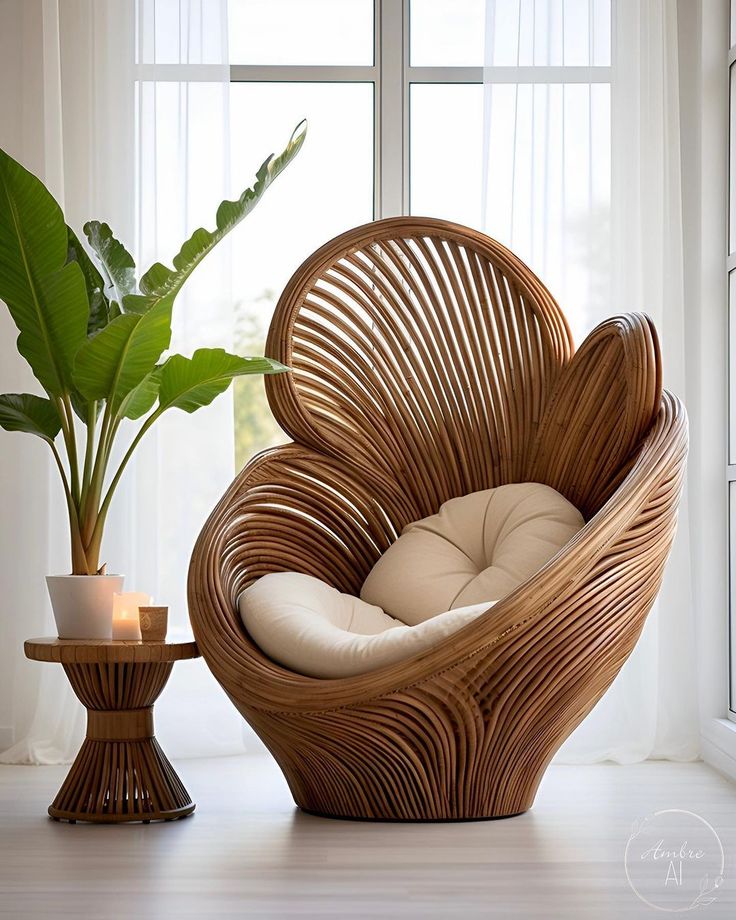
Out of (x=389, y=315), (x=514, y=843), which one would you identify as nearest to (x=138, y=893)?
(x=514, y=843)

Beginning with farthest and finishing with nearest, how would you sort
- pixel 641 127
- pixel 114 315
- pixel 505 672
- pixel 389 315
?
pixel 641 127
pixel 389 315
pixel 114 315
pixel 505 672

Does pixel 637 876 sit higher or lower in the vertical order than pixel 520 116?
lower

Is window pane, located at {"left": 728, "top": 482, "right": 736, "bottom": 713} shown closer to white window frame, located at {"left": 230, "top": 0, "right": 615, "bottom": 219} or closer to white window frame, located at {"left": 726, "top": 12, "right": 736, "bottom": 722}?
white window frame, located at {"left": 726, "top": 12, "right": 736, "bottom": 722}

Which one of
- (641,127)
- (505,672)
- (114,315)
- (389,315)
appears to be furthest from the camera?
(641,127)

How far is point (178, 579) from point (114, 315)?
2.82ft

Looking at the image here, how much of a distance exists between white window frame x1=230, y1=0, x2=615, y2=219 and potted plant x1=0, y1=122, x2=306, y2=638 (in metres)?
0.83

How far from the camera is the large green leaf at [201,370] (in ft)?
7.45

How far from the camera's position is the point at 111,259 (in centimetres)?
256

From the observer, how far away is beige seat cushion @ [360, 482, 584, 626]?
2.35 m

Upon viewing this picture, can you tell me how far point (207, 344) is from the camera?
304 cm

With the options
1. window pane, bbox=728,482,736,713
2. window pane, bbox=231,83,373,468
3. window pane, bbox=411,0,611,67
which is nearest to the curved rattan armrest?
window pane, bbox=231,83,373,468

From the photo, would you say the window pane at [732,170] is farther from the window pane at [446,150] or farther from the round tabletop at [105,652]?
the round tabletop at [105,652]

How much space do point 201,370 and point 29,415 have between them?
0.42 meters

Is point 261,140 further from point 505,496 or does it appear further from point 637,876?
point 637,876
